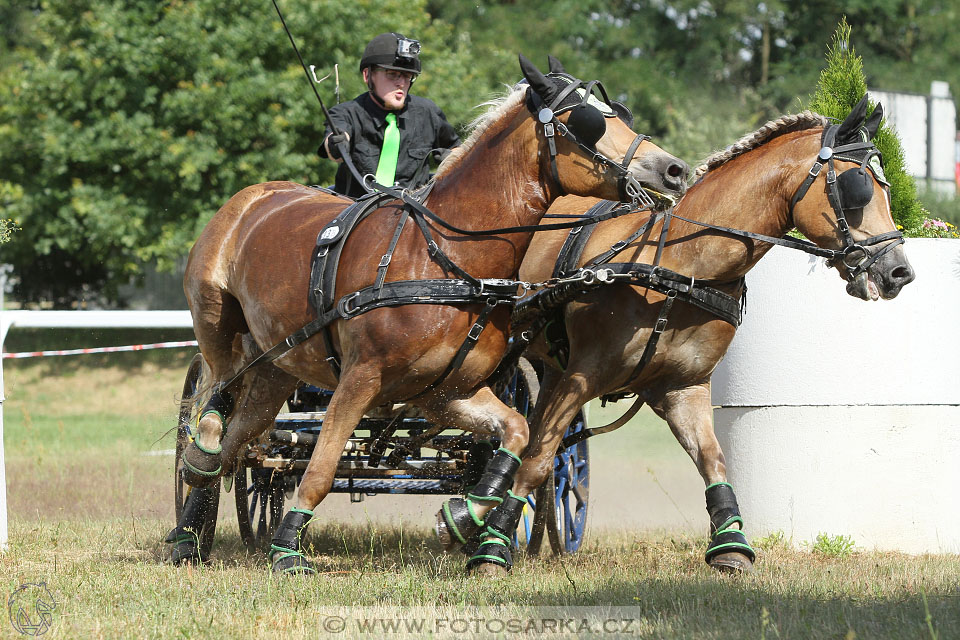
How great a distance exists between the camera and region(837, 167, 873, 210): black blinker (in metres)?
5.17

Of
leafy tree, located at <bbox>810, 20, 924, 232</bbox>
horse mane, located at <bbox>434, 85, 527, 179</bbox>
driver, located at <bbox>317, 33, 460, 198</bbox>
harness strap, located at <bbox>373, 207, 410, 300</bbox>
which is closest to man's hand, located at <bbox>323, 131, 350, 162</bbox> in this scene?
driver, located at <bbox>317, 33, 460, 198</bbox>

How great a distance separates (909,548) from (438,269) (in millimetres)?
3517

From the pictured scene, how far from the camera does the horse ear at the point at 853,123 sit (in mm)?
5355

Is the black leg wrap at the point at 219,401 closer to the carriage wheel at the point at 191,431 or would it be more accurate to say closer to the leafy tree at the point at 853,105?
the carriage wheel at the point at 191,431

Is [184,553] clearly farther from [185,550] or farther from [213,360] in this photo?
[213,360]

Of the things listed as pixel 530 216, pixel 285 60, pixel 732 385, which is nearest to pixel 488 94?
pixel 285 60

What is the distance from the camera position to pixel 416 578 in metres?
5.29

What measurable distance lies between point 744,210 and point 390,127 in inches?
86.7

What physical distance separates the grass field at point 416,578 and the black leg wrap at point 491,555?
0.12 metres

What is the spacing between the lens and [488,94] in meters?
19.8

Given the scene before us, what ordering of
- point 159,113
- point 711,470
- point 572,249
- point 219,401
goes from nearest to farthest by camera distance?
point 711,470 → point 572,249 → point 219,401 → point 159,113

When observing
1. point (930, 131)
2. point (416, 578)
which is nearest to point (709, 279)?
point (416, 578)

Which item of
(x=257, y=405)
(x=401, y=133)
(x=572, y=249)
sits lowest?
(x=257, y=405)

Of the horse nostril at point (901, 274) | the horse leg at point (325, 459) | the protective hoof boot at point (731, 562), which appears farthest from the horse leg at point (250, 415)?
the horse nostril at point (901, 274)
